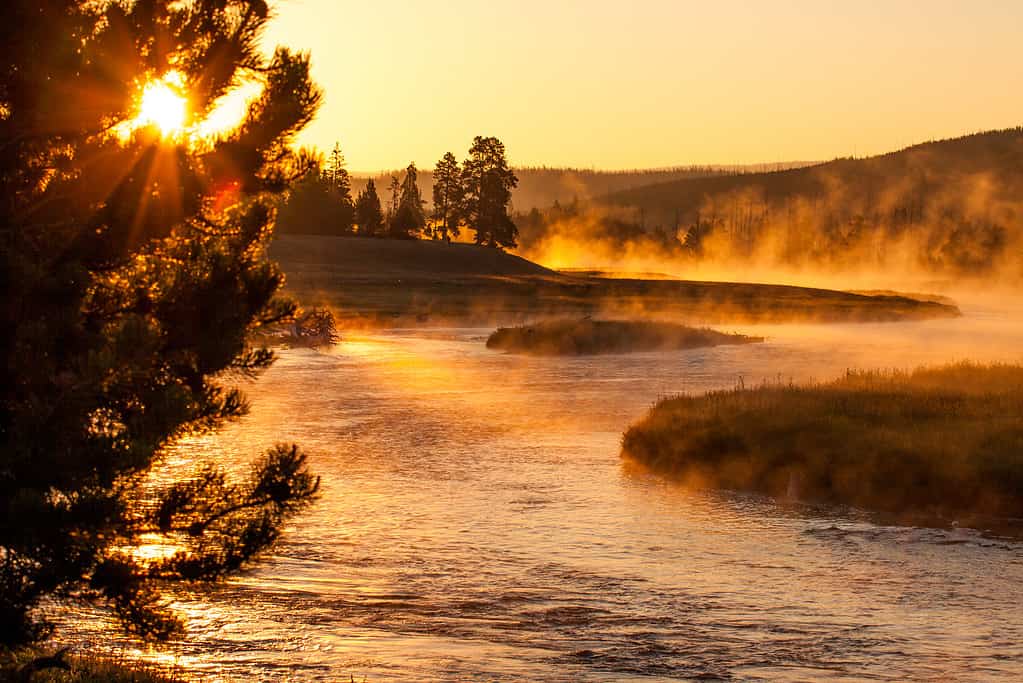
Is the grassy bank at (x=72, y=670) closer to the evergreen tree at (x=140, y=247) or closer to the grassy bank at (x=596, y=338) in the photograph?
the evergreen tree at (x=140, y=247)

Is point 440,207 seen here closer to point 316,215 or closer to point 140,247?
point 316,215

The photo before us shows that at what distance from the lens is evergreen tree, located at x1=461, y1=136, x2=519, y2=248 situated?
142 m

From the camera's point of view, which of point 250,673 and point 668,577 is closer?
point 250,673

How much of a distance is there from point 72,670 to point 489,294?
82045 millimetres

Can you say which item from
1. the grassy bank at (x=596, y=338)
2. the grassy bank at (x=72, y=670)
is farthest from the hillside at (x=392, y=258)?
the grassy bank at (x=72, y=670)

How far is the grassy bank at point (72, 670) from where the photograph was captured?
1113cm

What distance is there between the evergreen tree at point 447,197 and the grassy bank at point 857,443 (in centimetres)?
11552

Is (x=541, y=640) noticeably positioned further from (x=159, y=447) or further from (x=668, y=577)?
(x=159, y=447)

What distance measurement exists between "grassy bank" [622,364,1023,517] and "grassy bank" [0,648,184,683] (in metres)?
14.3

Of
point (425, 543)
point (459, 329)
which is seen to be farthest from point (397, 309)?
point (425, 543)

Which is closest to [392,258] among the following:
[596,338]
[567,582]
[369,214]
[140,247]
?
[369,214]

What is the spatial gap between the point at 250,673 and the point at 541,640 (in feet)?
11.5

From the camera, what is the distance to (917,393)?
98.6ft

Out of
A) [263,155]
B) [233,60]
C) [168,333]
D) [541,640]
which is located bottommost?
[541,640]
